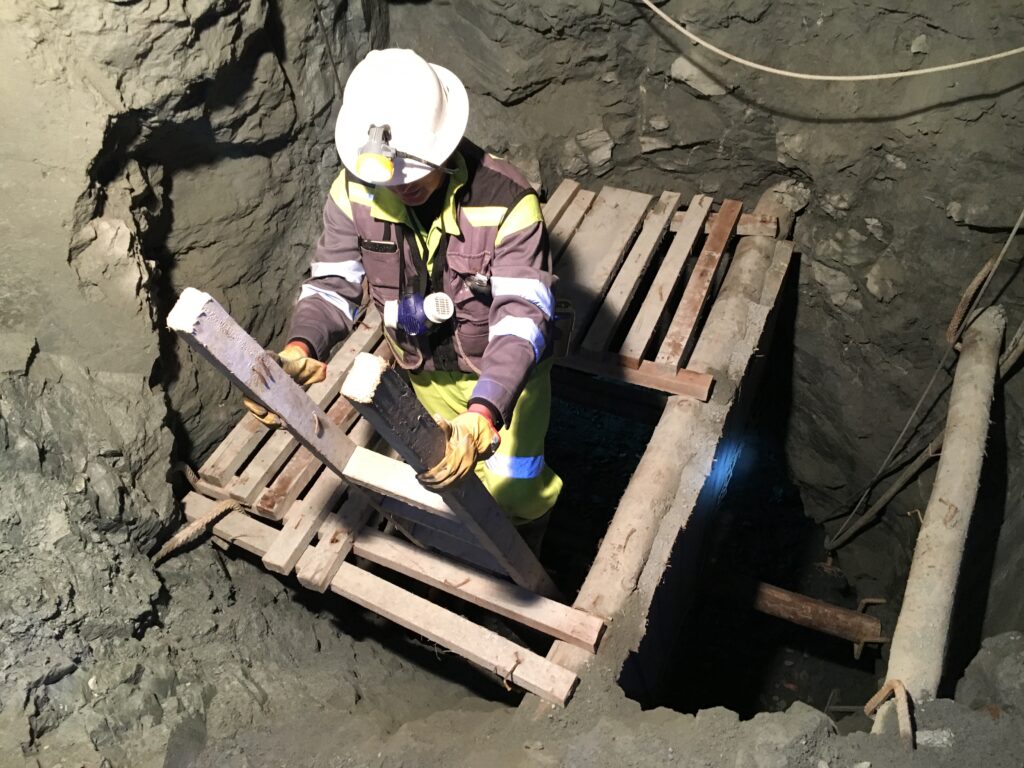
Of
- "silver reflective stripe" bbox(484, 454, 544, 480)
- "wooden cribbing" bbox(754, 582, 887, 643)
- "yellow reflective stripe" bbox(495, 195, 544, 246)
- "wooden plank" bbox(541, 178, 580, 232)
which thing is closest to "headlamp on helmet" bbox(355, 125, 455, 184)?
"yellow reflective stripe" bbox(495, 195, 544, 246)

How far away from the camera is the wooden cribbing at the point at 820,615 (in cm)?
347

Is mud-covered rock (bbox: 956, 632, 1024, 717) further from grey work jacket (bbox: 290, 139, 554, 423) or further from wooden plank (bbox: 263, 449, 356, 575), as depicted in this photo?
wooden plank (bbox: 263, 449, 356, 575)

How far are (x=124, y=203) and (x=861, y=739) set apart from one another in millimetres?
3004

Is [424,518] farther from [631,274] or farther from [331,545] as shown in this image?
[631,274]

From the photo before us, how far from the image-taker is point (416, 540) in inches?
106

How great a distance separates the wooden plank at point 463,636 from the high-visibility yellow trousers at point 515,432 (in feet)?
1.57

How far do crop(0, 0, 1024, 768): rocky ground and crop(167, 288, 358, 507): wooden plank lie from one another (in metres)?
1.10

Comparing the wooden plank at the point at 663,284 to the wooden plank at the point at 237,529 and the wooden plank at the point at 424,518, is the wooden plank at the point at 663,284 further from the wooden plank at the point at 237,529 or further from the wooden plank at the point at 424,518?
the wooden plank at the point at 237,529

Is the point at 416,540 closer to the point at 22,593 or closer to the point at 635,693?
the point at 635,693

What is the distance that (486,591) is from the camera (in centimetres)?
249

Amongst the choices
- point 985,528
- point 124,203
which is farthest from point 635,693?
point 124,203

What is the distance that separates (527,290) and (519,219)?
21 cm

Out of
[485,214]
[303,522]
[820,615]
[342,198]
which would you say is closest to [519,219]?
[485,214]

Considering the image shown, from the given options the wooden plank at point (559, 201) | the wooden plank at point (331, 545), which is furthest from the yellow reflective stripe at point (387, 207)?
the wooden plank at point (559, 201)
